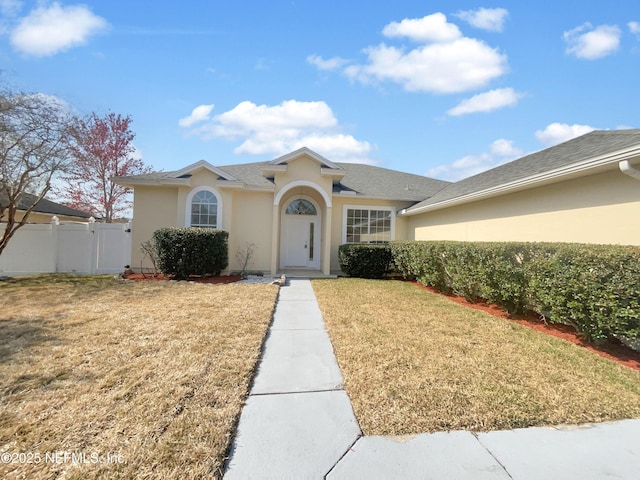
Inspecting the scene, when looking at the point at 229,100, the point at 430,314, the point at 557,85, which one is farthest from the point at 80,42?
the point at 557,85

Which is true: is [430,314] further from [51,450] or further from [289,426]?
[51,450]

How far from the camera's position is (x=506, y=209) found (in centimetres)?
827

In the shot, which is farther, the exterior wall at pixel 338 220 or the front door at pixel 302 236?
the front door at pixel 302 236

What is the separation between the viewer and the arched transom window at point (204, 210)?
11.6 metres

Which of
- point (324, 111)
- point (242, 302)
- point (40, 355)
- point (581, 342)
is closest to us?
point (40, 355)

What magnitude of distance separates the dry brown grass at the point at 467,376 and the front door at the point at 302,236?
7925mm

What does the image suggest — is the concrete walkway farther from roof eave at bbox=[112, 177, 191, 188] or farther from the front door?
the front door

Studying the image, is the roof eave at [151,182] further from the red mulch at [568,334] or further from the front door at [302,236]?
the red mulch at [568,334]

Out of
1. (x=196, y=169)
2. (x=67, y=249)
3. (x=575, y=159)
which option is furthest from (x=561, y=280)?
(x=67, y=249)

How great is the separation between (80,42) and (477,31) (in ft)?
37.7

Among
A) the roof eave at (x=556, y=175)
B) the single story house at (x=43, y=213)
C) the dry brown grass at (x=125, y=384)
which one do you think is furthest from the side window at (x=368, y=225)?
the single story house at (x=43, y=213)

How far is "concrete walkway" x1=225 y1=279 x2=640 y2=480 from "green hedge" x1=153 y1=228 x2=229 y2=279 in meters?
7.86

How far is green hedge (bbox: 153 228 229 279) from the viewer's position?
9.95 m

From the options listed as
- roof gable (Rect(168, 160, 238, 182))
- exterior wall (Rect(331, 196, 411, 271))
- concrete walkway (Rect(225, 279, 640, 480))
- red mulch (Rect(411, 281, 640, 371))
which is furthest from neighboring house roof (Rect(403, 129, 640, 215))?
roof gable (Rect(168, 160, 238, 182))
